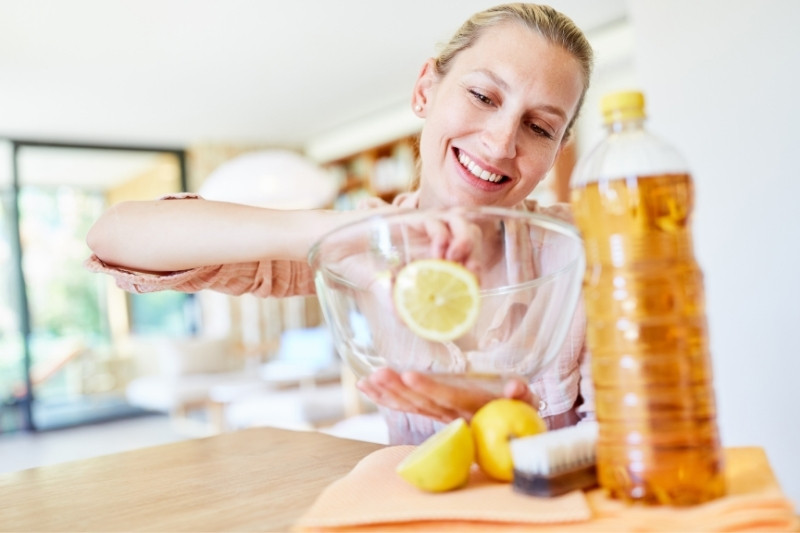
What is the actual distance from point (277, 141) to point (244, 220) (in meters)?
6.50

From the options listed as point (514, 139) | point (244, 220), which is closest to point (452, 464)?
point (244, 220)

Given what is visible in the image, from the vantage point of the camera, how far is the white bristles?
56 cm

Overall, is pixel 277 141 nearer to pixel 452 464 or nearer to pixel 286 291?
pixel 286 291

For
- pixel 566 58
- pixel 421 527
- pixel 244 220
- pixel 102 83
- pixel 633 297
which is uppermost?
pixel 102 83

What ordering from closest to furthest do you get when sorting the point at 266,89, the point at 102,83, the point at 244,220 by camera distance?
the point at 244,220 → the point at 102,83 → the point at 266,89

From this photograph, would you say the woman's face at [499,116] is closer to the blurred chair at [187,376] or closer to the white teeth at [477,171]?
the white teeth at [477,171]

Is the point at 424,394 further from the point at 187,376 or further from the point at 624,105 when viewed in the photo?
the point at 187,376

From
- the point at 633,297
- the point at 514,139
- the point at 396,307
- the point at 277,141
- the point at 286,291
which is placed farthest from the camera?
the point at 277,141

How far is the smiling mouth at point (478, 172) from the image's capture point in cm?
105

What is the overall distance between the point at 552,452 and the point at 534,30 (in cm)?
67

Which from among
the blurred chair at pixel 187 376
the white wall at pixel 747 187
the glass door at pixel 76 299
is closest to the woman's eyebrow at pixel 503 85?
the white wall at pixel 747 187

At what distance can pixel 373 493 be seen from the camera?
62 centimetres

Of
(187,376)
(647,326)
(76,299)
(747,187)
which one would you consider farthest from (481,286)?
(76,299)

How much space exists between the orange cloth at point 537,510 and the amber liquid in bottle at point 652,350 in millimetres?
24
